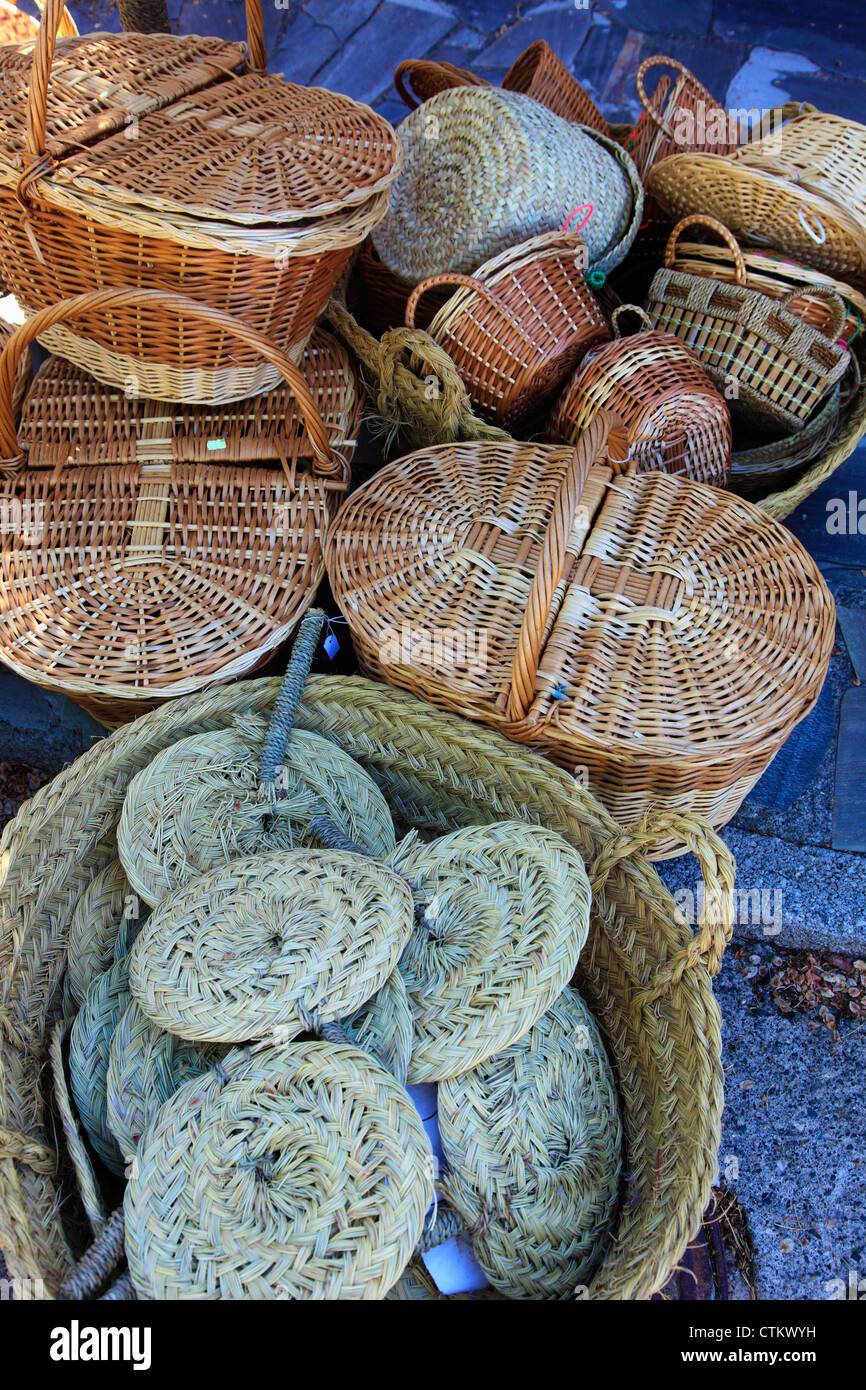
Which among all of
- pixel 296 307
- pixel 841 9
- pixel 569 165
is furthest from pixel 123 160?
pixel 841 9

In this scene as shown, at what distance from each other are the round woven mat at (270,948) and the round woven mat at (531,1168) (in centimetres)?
25

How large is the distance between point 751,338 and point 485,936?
158 centimetres

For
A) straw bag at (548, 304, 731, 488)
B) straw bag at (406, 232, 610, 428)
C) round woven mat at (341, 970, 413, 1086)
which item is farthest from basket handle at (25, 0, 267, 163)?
round woven mat at (341, 970, 413, 1086)

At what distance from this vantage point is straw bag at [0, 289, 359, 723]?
6.11ft

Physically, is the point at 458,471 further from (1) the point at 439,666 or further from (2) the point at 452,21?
(2) the point at 452,21

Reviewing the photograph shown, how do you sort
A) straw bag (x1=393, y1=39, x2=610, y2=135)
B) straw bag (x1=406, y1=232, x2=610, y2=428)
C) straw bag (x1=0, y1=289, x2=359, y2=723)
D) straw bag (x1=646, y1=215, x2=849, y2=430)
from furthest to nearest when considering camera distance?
straw bag (x1=393, y1=39, x2=610, y2=135) < straw bag (x1=646, y1=215, x2=849, y2=430) < straw bag (x1=406, y1=232, x2=610, y2=428) < straw bag (x1=0, y1=289, x2=359, y2=723)

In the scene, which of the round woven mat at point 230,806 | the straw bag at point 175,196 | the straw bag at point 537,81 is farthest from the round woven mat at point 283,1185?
the straw bag at point 537,81

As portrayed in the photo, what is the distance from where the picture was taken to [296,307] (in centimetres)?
203

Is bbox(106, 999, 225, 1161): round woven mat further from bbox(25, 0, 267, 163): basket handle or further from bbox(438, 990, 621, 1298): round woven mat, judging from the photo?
bbox(25, 0, 267, 163): basket handle

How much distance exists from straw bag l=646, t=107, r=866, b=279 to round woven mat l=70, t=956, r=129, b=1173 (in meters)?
2.18

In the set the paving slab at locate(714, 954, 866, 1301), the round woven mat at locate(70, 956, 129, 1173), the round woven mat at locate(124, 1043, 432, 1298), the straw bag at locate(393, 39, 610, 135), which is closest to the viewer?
the round woven mat at locate(124, 1043, 432, 1298)

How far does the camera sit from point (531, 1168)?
4.75 ft
